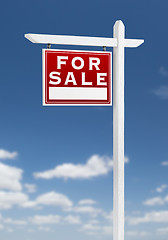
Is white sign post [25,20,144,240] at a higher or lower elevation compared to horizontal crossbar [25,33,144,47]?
lower

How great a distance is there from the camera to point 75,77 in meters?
3.89

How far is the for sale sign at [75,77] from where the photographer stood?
12.6 ft

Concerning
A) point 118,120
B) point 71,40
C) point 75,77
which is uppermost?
point 71,40

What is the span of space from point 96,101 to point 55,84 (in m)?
0.42

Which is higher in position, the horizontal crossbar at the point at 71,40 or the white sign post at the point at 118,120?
the horizontal crossbar at the point at 71,40

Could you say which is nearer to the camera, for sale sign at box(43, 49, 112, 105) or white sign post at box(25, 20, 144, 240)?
for sale sign at box(43, 49, 112, 105)

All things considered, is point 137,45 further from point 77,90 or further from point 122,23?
point 77,90

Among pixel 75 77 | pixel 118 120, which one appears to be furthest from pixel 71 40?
pixel 118 120

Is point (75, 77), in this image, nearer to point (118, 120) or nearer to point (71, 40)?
point (71, 40)

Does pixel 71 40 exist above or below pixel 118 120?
above

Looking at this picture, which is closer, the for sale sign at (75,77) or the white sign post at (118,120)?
the for sale sign at (75,77)

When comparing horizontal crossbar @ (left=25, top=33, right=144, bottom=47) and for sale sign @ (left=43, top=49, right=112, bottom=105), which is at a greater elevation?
horizontal crossbar @ (left=25, top=33, right=144, bottom=47)

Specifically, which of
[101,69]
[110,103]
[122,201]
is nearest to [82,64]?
[101,69]

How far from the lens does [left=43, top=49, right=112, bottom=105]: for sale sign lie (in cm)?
385
